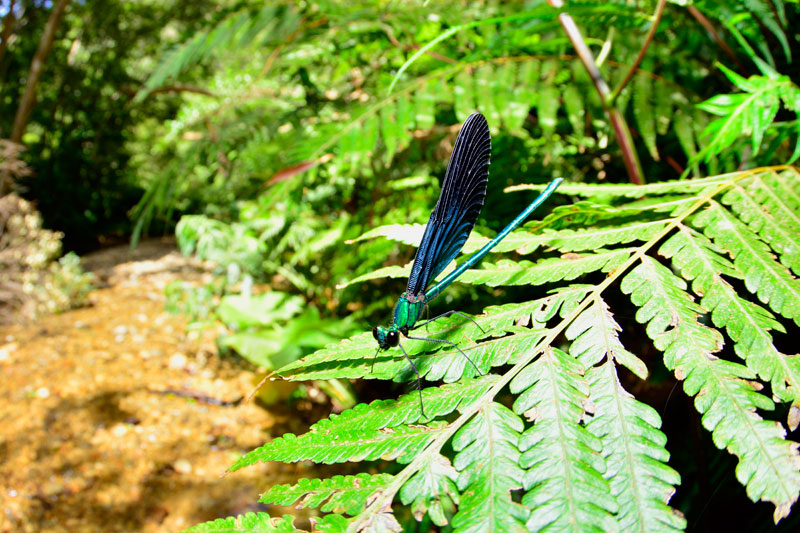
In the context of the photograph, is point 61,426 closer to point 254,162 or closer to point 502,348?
point 254,162

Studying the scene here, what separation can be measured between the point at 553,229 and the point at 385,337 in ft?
1.82

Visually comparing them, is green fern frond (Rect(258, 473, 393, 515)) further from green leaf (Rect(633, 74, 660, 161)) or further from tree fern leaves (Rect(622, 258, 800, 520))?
green leaf (Rect(633, 74, 660, 161))

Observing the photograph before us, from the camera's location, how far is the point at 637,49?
184cm

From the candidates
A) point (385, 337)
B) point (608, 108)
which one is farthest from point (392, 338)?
point (608, 108)

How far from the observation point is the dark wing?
3.28 feet

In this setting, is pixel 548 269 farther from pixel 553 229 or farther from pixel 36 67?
pixel 36 67

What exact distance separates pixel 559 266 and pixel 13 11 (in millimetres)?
8628

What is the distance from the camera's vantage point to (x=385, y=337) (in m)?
0.94

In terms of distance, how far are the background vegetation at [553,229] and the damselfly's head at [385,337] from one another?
54 mm

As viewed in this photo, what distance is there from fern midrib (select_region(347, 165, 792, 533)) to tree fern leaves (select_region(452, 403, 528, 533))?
0.05 ft

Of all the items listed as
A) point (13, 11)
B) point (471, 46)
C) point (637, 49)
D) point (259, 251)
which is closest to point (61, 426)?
point (259, 251)

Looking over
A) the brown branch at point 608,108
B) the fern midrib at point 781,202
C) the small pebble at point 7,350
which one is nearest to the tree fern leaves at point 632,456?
the fern midrib at point 781,202

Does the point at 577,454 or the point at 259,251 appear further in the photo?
the point at 259,251

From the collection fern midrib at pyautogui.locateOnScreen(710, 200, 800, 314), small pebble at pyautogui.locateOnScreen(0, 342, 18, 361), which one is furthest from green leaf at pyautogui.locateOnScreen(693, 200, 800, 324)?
small pebble at pyautogui.locateOnScreen(0, 342, 18, 361)
